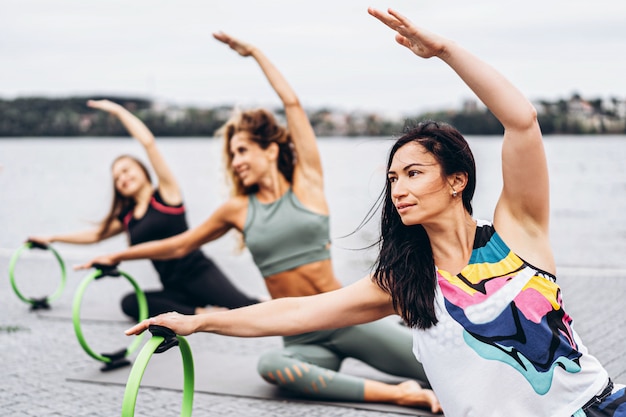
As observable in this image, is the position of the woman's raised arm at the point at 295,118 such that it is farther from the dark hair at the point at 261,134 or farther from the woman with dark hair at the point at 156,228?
the woman with dark hair at the point at 156,228

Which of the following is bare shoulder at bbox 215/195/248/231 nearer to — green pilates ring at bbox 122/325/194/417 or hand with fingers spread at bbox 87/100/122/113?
green pilates ring at bbox 122/325/194/417

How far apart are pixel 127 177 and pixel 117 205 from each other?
33cm

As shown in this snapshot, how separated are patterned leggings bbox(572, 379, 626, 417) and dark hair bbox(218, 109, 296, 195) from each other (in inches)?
121

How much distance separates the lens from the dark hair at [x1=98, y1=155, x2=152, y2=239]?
296 inches

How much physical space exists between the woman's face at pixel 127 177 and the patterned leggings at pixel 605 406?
537 centimetres

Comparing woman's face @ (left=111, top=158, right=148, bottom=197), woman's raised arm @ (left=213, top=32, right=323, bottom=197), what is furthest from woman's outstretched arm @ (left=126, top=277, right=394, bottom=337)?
woman's face @ (left=111, top=158, right=148, bottom=197)

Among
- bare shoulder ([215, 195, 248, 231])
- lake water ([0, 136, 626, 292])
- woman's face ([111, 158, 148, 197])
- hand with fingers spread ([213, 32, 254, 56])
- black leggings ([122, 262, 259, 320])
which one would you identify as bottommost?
lake water ([0, 136, 626, 292])

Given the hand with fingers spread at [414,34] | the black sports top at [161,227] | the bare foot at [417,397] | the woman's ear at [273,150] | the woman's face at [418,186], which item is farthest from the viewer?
the black sports top at [161,227]

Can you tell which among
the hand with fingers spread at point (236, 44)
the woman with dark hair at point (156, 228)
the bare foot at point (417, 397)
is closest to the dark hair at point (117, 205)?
the woman with dark hair at point (156, 228)

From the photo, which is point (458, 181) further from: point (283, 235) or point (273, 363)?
point (273, 363)

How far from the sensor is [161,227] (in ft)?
24.5

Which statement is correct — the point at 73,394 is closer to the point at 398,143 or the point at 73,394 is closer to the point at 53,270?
the point at 398,143

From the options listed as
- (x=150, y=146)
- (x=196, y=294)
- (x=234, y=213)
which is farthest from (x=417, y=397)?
(x=150, y=146)

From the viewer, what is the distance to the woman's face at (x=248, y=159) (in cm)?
543
